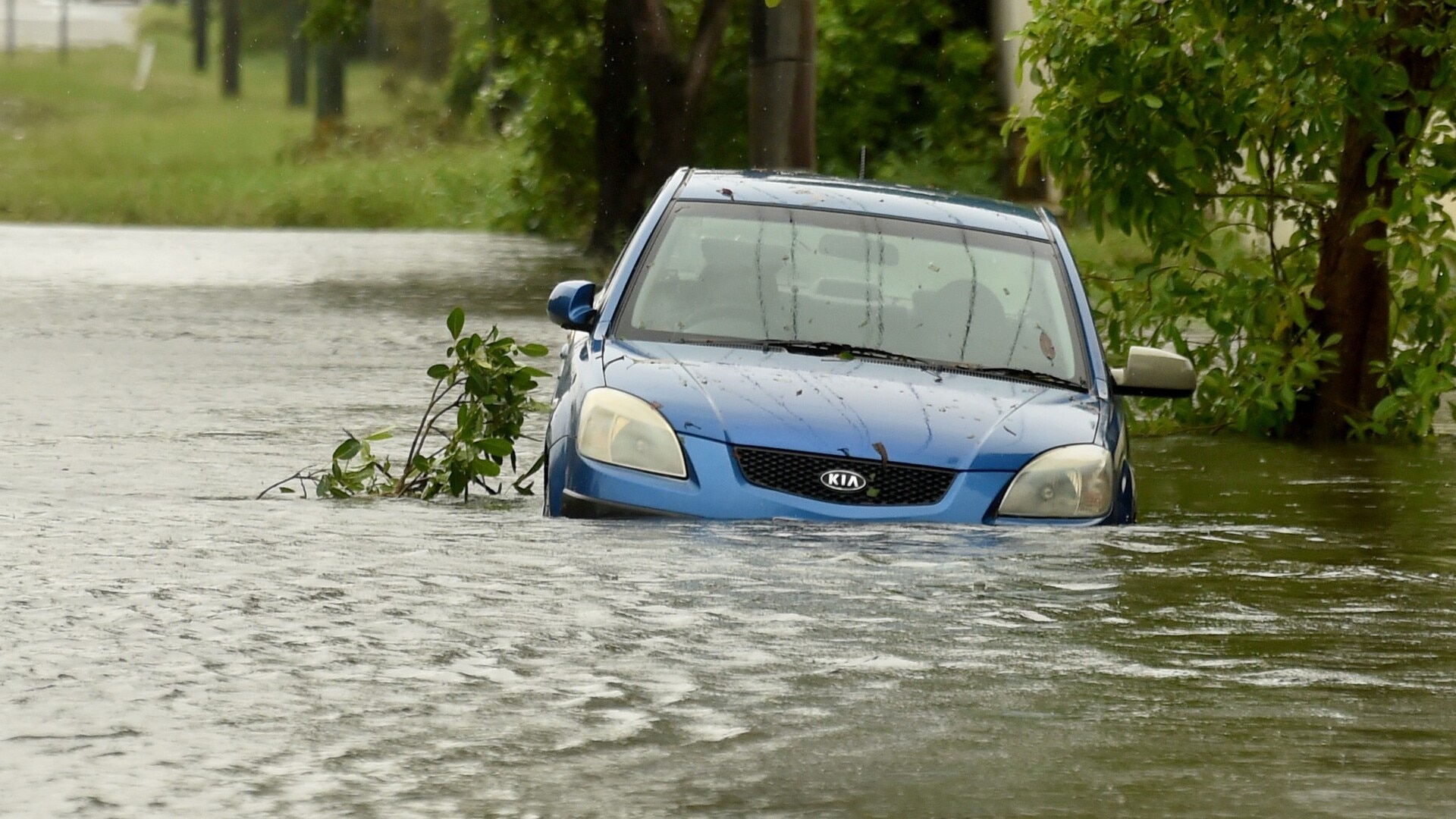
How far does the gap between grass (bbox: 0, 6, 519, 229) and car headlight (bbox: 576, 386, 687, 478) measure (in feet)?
88.2

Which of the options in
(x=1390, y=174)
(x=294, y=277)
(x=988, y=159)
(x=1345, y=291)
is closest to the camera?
(x=1390, y=174)

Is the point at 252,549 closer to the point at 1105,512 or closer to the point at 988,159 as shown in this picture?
the point at 1105,512

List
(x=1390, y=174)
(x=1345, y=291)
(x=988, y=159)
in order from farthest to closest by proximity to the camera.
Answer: (x=988, y=159), (x=1345, y=291), (x=1390, y=174)

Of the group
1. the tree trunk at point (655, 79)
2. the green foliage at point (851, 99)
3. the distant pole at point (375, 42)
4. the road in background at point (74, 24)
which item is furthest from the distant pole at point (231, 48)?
the tree trunk at point (655, 79)

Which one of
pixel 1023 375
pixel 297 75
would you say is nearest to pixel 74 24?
pixel 297 75

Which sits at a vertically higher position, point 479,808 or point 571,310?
point 571,310

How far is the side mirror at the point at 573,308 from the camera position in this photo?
30.5ft

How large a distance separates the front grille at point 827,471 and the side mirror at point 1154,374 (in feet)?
4.65

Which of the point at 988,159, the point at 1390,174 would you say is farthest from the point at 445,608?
Result: the point at 988,159

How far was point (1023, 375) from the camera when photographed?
30.1 ft

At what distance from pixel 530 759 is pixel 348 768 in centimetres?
37

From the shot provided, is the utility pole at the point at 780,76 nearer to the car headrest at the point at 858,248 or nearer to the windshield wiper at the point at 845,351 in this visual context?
the car headrest at the point at 858,248

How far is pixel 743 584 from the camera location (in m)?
7.73

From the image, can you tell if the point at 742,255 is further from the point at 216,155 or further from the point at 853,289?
the point at 216,155
